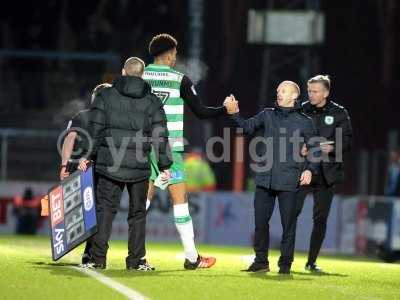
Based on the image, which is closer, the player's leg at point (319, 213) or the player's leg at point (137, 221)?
the player's leg at point (137, 221)

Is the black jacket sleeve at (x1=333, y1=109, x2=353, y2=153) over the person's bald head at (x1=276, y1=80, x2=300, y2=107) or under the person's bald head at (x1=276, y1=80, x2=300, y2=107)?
under

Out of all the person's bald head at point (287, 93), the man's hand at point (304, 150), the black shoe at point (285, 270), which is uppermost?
the person's bald head at point (287, 93)

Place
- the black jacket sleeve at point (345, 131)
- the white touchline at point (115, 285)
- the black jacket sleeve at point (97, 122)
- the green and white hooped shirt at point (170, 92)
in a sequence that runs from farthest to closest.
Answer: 1. the black jacket sleeve at point (345, 131)
2. the green and white hooped shirt at point (170, 92)
3. the black jacket sleeve at point (97, 122)
4. the white touchline at point (115, 285)

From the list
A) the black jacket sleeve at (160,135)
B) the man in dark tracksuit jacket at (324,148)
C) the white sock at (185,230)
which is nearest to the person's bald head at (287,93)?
the man in dark tracksuit jacket at (324,148)

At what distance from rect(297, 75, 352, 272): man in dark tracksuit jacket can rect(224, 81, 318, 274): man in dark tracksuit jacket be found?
80 cm

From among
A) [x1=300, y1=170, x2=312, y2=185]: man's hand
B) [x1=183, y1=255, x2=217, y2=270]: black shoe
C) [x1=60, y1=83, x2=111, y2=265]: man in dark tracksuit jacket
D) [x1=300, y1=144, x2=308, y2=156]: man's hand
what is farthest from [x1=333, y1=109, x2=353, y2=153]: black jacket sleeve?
[x1=60, y1=83, x2=111, y2=265]: man in dark tracksuit jacket

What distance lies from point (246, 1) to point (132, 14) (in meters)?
2.87

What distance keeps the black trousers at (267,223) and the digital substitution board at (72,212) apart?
157 centimetres

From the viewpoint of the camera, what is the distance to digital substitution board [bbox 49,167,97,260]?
11.0 m

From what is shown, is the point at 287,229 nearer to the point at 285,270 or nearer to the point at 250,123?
the point at 285,270

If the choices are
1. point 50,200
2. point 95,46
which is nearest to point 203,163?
point 95,46

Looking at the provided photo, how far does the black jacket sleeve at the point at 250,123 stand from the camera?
11.5m

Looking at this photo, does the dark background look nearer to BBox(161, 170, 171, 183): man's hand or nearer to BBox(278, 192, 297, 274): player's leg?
BBox(278, 192, 297, 274): player's leg

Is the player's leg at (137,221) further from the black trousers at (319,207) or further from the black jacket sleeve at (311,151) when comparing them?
the black trousers at (319,207)
